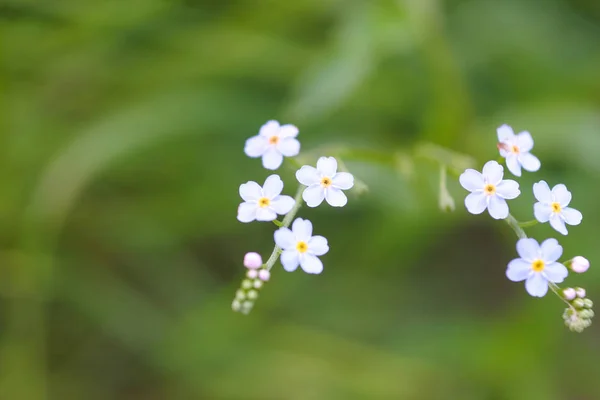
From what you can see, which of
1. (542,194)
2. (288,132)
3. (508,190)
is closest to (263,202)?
(288,132)

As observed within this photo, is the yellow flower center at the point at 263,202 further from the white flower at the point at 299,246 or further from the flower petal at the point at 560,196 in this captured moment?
the flower petal at the point at 560,196

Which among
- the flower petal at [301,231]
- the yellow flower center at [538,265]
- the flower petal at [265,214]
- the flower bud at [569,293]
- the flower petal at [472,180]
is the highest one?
the flower petal at [472,180]

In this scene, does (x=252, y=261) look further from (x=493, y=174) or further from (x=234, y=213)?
(x=234, y=213)

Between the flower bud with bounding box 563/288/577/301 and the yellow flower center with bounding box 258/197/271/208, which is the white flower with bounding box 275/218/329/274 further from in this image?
the flower bud with bounding box 563/288/577/301

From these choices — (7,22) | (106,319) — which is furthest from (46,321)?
(7,22)

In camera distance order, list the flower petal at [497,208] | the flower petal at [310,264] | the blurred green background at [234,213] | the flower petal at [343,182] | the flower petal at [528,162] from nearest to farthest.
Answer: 1. the flower petal at [310,264]
2. the flower petal at [497,208]
3. the flower petal at [343,182]
4. the flower petal at [528,162]
5. the blurred green background at [234,213]

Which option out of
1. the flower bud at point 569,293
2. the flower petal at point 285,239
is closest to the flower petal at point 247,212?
the flower petal at point 285,239

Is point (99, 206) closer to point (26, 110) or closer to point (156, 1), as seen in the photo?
Answer: point (26, 110)
